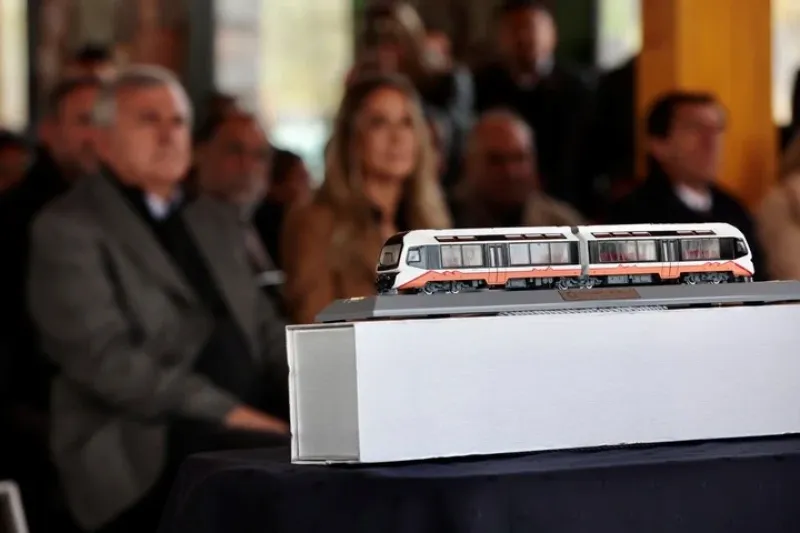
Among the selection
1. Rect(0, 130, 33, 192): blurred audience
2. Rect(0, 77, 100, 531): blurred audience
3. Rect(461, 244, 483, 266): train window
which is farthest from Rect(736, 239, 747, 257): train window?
Rect(0, 130, 33, 192): blurred audience

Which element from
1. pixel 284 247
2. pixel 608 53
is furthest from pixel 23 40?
pixel 284 247

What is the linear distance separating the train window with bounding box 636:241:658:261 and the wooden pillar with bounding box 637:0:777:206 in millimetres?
3783

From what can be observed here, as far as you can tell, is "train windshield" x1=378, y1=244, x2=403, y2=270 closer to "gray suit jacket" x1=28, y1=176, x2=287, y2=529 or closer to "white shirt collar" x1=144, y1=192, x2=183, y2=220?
"gray suit jacket" x1=28, y1=176, x2=287, y2=529

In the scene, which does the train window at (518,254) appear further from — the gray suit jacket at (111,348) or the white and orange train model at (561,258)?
the gray suit jacket at (111,348)

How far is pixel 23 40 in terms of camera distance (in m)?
9.17

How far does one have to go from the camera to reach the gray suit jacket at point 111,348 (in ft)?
11.9

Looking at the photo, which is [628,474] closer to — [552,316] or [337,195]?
[552,316]

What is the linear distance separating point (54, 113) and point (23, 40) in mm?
3973

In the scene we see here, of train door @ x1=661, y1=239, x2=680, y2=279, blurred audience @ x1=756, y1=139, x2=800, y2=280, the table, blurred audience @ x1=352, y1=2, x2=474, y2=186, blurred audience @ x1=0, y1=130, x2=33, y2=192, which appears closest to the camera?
the table

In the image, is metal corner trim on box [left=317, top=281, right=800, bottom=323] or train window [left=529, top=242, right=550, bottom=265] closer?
metal corner trim on box [left=317, top=281, right=800, bottom=323]

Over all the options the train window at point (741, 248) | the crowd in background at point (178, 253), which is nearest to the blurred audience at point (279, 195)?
the crowd in background at point (178, 253)

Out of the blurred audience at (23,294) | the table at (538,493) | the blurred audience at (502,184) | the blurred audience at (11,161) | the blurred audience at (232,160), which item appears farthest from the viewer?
the blurred audience at (11,161)

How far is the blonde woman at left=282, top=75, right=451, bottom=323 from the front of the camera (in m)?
4.02

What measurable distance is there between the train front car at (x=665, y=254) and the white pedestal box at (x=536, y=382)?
100mm
